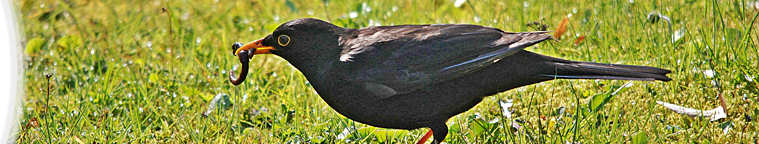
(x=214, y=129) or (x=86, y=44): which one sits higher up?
(x=86, y=44)

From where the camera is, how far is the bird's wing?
2928 mm

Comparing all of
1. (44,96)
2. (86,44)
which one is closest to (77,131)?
(44,96)

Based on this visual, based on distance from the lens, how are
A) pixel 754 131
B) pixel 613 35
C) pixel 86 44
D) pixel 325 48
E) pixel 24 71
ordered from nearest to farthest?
pixel 325 48 → pixel 754 131 → pixel 613 35 → pixel 24 71 → pixel 86 44

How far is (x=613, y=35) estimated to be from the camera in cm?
→ 425

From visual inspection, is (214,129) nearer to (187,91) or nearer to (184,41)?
(187,91)

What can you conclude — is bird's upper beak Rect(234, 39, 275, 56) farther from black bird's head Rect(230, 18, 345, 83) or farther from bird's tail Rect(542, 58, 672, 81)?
bird's tail Rect(542, 58, 672, 81)

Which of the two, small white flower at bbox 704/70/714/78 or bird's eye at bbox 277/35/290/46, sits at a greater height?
bird's eye at bbox 277/35/290/46

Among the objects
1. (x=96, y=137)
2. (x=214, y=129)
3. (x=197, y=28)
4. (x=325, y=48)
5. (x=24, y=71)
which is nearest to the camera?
(x=325, y=48)

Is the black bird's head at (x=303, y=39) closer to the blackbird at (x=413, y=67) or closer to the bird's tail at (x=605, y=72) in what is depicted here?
the blackbird at (x=413, y=67)

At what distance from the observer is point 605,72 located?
300 cm

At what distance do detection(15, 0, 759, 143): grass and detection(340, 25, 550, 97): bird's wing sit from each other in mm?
297

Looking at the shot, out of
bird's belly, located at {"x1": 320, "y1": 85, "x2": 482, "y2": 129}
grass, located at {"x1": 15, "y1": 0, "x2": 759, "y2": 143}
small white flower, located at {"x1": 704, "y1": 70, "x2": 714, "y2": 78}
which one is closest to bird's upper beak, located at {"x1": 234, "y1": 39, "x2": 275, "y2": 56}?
bird's belly, located at {"x1": 320, "y1": 85, "x2": 482, "y2": 129}

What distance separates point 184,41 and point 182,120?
153 cm

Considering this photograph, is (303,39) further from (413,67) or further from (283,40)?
(413,67)
